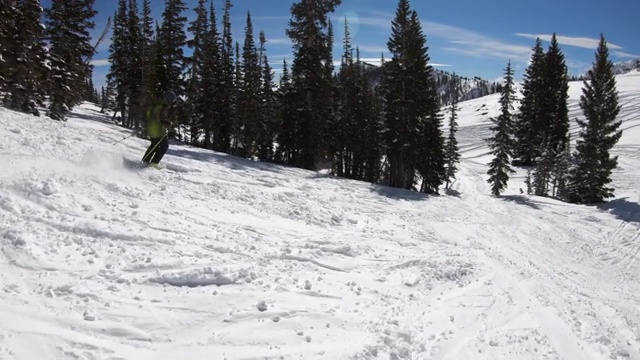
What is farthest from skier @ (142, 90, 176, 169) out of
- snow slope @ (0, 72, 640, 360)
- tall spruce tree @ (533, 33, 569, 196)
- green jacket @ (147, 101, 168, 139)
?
tall spruce tree @ (533, 33, 569, 196)

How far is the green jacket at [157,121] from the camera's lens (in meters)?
11.9

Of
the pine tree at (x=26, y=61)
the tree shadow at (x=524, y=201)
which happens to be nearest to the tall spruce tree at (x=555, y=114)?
the tree shadow at (x=524, y=201)

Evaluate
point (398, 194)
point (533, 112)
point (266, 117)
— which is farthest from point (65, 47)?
point (533, 112)

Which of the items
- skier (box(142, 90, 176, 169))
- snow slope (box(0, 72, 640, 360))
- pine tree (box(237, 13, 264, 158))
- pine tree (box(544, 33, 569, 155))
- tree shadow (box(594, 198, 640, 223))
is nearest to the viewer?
snow slope (box(0, 72, 640, 360))

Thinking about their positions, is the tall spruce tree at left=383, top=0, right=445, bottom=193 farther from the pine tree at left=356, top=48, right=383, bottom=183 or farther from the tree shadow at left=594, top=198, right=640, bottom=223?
the tree shadow at left=594, top=198, right=640, bottom=223

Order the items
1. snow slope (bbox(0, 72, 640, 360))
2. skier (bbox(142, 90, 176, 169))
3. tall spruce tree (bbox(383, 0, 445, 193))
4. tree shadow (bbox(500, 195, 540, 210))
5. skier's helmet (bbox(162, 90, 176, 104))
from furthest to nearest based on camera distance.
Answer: tall spruce tree (bbox(383, 0, 445, 193)), tree shadow (bbox(500, 195, 540, 210)), skier (bbox(142, 90, 176, 169)), skier's helmet (bbox(162, 90, 176, 104)), snow slope (bbox(0, 72, 640, 360))

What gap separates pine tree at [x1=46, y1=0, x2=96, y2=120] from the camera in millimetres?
29203

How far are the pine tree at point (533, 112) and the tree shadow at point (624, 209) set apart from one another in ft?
80.9

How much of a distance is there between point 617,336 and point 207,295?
7500 millimetres

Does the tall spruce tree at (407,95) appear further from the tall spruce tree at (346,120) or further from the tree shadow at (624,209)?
the tree shadow at (624,209)

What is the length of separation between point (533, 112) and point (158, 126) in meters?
Result: 46.8

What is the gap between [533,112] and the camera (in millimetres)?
46938

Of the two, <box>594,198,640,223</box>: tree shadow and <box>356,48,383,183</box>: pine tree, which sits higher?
<box>356,48,383,183</box>: pine tree

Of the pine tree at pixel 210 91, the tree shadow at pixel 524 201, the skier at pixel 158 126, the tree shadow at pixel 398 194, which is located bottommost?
the tree shadow at pixel 524 201
